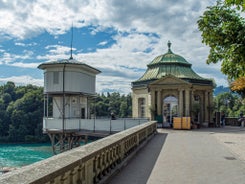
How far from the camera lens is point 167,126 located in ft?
90.4

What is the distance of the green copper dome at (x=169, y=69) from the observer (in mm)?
31688

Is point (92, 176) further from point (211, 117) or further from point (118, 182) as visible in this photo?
point (211, 117)

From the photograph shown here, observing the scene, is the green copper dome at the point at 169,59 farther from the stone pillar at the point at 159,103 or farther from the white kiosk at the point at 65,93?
the white kiosk at the point at 65,93

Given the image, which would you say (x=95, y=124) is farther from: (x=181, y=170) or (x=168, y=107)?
(x=181, y=170)

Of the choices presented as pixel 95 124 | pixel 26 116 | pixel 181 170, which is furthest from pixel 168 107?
pixel 26 116

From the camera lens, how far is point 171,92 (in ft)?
93.9

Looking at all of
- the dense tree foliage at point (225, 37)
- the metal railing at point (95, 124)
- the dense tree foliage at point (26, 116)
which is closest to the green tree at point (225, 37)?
the dense tree foliage at point (225, 37)

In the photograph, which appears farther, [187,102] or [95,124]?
[187,102]

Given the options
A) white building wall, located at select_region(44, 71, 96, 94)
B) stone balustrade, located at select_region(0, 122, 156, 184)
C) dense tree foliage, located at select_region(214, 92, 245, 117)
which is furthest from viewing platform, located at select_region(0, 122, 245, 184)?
dense tree foliage, located at select_region(214, 92, 245, 117)

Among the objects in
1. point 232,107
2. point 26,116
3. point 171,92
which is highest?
point 171,92

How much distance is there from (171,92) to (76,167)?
82.2ft

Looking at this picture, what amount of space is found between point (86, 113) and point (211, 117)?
13.9m

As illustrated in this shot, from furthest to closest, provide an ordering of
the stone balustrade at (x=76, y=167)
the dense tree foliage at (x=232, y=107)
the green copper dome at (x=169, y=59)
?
the dense tree foliage at (x=232, y=107), the green copper dome at (x=169, y=59), the stone balustrade at (x=76, y=167)

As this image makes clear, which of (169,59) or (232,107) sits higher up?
(169,59)
